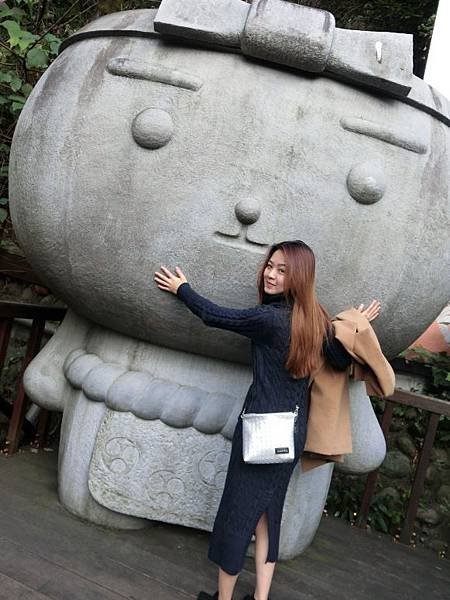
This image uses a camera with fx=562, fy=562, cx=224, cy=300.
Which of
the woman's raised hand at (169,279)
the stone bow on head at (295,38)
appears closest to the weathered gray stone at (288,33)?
the stone bow on head at (295,38)

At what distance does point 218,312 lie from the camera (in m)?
1.79

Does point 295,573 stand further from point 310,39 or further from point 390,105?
point 310,39

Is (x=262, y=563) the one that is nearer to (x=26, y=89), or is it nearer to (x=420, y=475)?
(x=420, y=475)

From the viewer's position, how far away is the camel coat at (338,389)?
5.78 ft

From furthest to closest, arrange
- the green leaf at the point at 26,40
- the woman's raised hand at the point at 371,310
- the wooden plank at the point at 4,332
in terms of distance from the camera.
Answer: the green leaf at the point at 26,40
the wooden plank at the point at 4,332
the woman's raised hand at the point at 371,310

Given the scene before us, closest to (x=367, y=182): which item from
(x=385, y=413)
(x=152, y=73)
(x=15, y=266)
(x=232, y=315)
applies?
(x=232, y=315)

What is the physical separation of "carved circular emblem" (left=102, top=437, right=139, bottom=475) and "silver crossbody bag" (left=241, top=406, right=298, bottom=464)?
65 centimetres

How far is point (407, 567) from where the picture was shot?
257cm

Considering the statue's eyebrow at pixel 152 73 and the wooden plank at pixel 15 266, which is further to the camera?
the wooden plank at pixel 15 266

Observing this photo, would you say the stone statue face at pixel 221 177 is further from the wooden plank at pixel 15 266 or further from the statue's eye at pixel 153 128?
the wooden plank at pixel 15 266

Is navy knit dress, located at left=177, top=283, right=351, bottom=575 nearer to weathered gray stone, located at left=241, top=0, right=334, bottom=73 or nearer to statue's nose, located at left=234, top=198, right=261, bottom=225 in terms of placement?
statue's nose, located at left=234, top=198, right=261, bottom=225

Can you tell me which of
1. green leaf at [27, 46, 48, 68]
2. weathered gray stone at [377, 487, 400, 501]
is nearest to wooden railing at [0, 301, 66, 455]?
green leaf at [27, 46, 48, 68]

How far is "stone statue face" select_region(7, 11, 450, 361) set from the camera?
6.24 ft

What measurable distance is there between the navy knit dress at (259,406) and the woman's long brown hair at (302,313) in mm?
28
